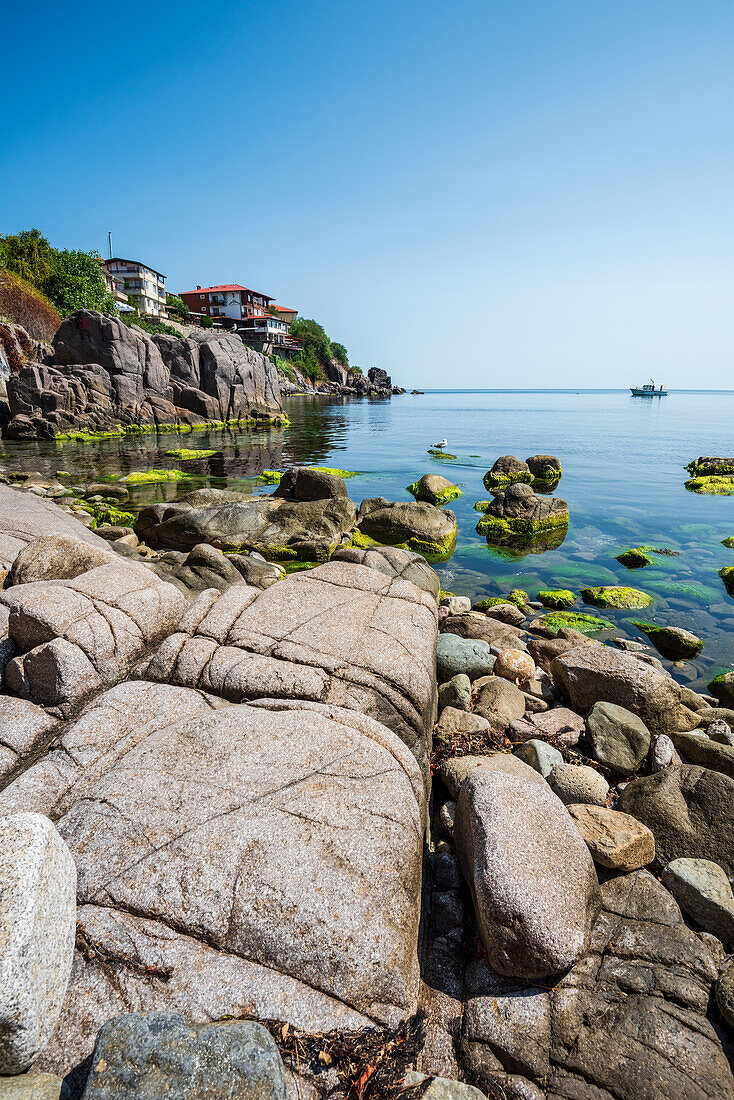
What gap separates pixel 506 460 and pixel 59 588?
24.2 metres

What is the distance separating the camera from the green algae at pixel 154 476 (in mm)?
23609

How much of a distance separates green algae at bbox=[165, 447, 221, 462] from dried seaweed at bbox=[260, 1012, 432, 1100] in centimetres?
3167

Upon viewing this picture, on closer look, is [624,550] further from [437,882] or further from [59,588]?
[59,588]

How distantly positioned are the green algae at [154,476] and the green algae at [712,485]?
26406mm

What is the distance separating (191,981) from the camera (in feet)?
8.81

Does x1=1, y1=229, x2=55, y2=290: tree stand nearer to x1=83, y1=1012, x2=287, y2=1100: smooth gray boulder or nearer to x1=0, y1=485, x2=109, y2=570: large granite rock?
x1=0, y1=485, x2=109, y2=570: large granite rock

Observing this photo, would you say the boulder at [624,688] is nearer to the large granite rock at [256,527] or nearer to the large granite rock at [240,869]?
the large granite rock at [240,869]

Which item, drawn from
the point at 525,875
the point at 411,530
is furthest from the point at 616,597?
the point at 525,875

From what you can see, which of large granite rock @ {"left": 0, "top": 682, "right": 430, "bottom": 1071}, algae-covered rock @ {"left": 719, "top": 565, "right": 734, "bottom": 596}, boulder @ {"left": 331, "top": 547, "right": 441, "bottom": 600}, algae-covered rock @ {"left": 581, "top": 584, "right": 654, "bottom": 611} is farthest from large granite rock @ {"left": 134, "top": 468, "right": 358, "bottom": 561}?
algae-covered rock @ {"left": 719, "top": 565, "right": 734, "bottom": 596}

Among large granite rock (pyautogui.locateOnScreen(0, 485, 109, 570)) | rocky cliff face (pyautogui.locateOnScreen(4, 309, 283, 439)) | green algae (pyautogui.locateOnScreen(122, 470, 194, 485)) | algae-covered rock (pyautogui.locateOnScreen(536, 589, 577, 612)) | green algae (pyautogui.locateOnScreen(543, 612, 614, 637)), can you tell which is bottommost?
green algae (pyautogui.locateOnScreen(543, 612, 614, 637))

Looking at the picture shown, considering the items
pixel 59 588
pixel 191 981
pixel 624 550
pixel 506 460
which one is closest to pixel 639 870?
pixel 191 981

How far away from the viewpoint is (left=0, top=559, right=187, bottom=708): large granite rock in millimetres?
4781

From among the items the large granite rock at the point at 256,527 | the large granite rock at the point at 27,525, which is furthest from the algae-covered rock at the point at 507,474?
the large granite rock at the point at 27,525

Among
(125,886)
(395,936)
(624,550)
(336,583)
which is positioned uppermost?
(336,583)
